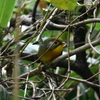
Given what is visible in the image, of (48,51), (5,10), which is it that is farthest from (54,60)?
(5,10)

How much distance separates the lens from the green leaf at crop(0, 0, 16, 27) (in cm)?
118

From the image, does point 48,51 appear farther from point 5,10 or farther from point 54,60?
point 5,10

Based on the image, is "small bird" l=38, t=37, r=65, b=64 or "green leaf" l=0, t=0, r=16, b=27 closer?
"green leaf" l=0, t=0, r=16, b=27

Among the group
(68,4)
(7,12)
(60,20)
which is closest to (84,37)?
(60,20)

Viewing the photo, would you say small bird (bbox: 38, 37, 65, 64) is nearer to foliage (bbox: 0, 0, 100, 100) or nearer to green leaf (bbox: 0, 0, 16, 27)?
foliage (bbox: 0, 0, 100, 100)

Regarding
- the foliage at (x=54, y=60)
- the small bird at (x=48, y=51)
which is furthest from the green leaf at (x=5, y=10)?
the small bird at (x=48, y=51)

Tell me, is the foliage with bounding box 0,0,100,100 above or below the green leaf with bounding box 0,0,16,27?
below

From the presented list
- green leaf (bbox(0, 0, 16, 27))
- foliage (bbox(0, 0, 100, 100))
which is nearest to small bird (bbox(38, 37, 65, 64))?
foliage (bbox(0, 0, 100, 100))

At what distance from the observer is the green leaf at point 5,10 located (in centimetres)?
118

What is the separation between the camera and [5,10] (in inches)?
47.9

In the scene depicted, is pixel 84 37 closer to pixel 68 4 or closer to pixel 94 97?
pixel 94 97

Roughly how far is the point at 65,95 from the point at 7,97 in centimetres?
79

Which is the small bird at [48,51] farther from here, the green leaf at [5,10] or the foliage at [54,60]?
the green leaf at [5,10]

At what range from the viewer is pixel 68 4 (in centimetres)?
80
